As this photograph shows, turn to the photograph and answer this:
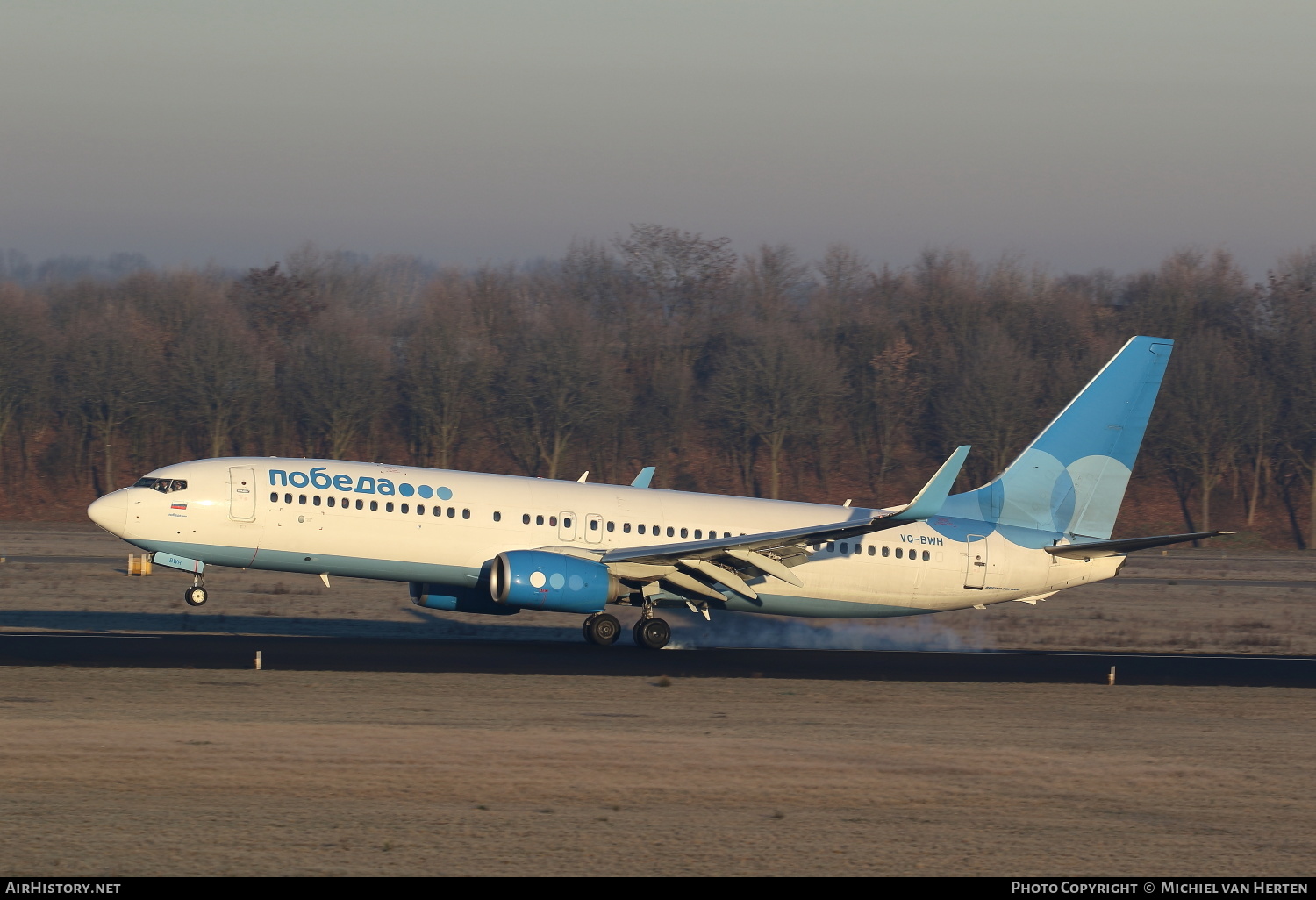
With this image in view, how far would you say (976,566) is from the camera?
108 feet

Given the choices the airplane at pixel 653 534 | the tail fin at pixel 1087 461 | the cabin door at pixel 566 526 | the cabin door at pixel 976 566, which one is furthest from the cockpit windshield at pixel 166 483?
the tail fin at pixel 1087 461

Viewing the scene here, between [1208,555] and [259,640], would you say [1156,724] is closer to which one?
[259,640]

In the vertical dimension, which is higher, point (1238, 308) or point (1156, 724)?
point (1238, 308)

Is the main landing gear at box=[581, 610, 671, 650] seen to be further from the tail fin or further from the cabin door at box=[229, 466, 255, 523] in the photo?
the tail fin

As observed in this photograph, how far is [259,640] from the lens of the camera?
99.1 ft

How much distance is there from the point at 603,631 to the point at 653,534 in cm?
255

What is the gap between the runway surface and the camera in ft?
86.6

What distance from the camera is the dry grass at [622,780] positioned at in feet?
43.3

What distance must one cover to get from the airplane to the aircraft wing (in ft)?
0.15

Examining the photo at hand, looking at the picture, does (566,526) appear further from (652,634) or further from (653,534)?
(652,634)

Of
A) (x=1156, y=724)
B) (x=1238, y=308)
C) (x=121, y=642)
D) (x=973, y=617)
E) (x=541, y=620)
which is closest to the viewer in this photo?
(x=1156, y=724)

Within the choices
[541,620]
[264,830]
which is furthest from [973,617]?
[264,830]

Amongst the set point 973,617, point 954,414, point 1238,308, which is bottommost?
point 973,617

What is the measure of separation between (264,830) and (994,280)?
100997 millimetres
